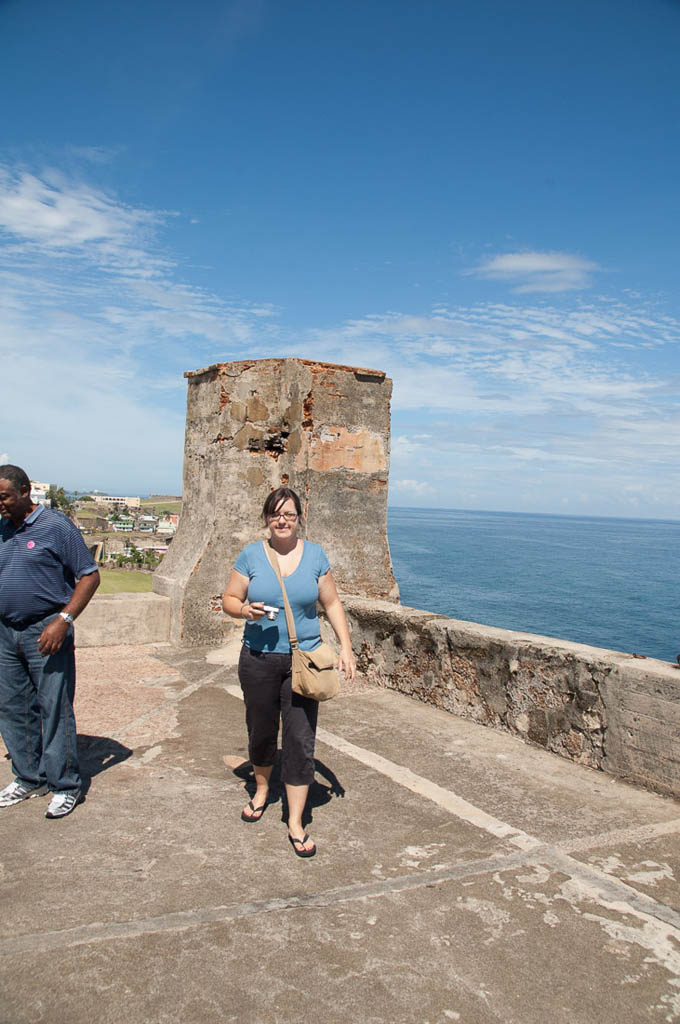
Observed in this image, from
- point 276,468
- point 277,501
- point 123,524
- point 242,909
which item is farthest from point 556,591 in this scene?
point 123,524

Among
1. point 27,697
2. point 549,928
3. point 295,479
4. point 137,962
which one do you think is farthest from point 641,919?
point 295,479

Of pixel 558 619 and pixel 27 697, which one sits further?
pixel 558 619

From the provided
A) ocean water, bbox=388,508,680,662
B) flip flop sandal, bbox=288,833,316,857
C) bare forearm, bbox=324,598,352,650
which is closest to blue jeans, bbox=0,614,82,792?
flip flop sandal, bbox=288,833,316,857

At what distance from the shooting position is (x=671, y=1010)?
2.24 m

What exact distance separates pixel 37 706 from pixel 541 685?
9.36 ft

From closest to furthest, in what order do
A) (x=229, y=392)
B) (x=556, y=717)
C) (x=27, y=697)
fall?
(x=27, y=697) < (x=556, y=717) < (x=229, y=392)

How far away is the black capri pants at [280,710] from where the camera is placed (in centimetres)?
337

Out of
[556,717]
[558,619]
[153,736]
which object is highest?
[556,717]

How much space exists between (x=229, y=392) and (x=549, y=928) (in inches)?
214

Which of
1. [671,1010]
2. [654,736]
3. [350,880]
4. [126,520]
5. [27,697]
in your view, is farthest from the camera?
[126,520]

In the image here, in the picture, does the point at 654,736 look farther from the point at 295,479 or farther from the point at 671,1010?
the point at 295,479

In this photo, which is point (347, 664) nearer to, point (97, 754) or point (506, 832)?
point (506, 832)

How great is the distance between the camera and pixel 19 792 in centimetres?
362

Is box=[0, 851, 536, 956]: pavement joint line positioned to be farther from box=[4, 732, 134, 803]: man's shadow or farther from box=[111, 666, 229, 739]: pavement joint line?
box=[111, 666, 229, 739]: pavement joint line
